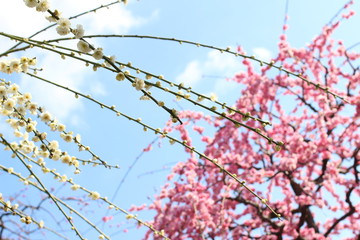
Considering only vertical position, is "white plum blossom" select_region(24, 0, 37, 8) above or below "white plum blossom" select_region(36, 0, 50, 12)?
above

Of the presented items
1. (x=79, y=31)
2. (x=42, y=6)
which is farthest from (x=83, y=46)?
(x=42, y=6)

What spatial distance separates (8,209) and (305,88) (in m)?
5.84

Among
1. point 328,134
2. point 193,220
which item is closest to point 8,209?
point 193,220

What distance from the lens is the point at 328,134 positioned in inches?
248

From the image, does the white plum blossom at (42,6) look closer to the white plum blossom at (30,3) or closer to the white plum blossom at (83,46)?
the white plum blossom at (30,3)

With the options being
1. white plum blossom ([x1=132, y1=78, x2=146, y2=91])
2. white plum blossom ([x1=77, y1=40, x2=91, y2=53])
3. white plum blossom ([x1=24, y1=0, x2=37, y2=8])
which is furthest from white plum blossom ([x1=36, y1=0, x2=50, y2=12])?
white plum blossom ([x1=132, y1=78, x2=146, y2=91])

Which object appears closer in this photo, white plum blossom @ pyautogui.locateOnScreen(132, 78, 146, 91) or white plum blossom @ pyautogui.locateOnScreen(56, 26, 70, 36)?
white plum blossom @ pyautogui.locateOnScreen(56, 26, 70, 36)

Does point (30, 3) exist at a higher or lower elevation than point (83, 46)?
higher

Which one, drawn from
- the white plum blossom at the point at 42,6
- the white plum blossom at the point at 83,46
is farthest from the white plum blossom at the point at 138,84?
the white plum blossom at the point at 42,6

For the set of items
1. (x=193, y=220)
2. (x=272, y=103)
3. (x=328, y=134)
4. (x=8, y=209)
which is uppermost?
(x=272, y=103)

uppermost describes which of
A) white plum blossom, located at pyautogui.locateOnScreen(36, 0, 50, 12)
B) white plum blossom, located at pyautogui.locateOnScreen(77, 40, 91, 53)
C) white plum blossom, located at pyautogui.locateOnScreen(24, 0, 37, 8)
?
white plum blossom, located at pyautogui.locateOnScreen(24, 0, 37, 8)

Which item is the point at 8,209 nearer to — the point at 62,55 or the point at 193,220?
the point at 62,55

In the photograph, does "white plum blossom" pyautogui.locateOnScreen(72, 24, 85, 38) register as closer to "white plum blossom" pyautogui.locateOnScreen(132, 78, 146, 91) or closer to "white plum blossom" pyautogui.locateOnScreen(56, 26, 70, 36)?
"white plum blossom" pyautogui.locateOnScreen(56, 26, 70, 36)

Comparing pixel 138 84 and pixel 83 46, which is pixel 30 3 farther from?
pixel 138 84
